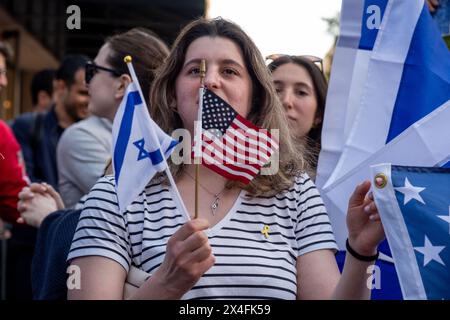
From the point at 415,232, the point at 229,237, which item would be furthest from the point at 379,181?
the point at 229,237

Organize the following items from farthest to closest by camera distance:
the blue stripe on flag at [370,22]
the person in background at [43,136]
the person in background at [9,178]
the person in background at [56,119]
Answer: the person in background at [56,119], the person in background at [43,136], the person in background at [9,178], the blue stripe on flag at [370,22]

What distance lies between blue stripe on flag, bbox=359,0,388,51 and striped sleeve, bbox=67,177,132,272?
4.95ft

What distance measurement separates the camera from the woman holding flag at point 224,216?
2594 mm

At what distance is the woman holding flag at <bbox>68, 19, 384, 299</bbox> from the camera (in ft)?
8.51

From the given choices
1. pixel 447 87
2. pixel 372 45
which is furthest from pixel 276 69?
pixel 447 87

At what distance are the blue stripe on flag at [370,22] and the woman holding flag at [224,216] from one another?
0.72 m

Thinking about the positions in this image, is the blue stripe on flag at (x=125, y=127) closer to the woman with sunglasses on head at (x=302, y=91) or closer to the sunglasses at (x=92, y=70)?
the sunglasses at (x=92, y=70)

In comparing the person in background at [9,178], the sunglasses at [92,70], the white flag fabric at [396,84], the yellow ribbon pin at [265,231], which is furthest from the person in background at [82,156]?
the white flag fabric at [396,84]

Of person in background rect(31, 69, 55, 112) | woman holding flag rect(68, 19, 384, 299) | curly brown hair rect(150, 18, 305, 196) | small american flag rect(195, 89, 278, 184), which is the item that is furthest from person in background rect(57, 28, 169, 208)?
person in background rect(31, 69, 55, 112)

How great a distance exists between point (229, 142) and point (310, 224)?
432 millimetres

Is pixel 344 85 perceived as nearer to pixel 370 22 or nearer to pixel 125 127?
pixel 370 22

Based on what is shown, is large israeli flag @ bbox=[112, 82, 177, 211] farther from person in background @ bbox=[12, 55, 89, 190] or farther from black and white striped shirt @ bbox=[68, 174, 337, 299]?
person in background @ bbox=[12, 55, 89, 190]

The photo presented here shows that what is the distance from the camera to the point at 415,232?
8.38 feet
